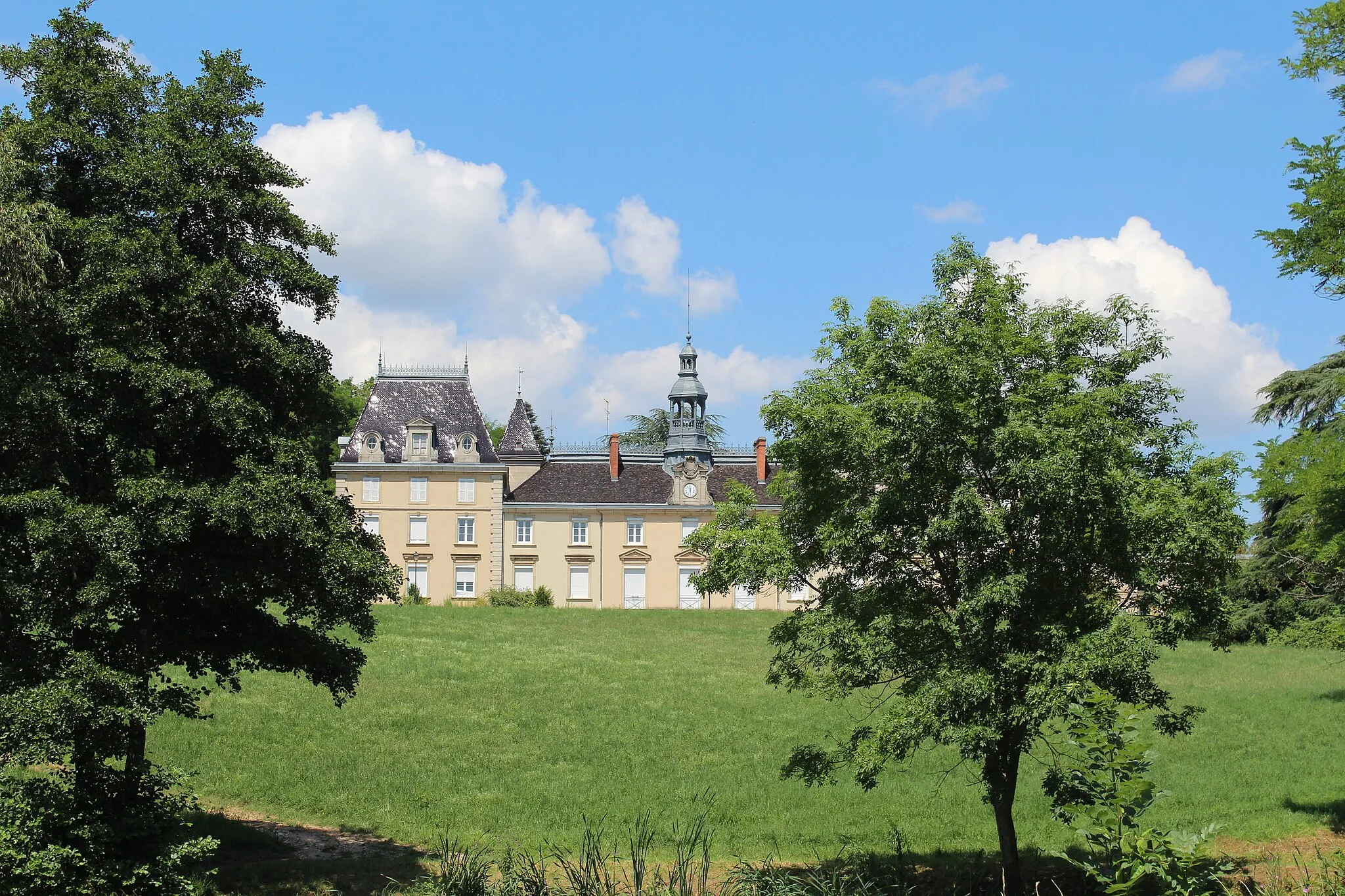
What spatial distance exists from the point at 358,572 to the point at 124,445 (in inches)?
129

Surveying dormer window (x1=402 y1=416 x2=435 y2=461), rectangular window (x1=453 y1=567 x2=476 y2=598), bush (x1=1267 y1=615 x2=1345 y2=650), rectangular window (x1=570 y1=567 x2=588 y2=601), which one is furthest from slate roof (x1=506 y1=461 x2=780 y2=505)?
bush (x1=1267 y1=615 x2=1345 y2=650)

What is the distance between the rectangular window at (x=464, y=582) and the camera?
58812 mm

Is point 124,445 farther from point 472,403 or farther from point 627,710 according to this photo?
point 472,403

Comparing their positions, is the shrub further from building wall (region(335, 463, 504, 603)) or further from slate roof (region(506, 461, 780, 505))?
building wall (region(335, 463, 504, 603))

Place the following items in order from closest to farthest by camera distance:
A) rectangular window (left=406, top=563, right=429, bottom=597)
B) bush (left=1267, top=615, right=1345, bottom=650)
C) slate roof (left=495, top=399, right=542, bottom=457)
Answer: bush (left=1267, top=615, right=1345, bottom=650), rectangular window (left=406, top=563, right=429, bottom=597), slate roof (left=495, top=399, right=542, bottom=457)

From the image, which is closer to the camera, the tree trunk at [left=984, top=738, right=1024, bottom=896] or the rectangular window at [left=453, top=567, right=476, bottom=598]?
the tree trunk at [left=984, top=738, right=1024, bottom=896]

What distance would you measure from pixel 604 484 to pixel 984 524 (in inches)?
1880

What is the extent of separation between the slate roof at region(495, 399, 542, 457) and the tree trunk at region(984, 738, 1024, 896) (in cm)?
4830

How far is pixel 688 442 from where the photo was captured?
6197 cm

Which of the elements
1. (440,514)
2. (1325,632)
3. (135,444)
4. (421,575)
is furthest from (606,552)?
(135,444)

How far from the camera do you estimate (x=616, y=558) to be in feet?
195

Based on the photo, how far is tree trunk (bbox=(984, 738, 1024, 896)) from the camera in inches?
604

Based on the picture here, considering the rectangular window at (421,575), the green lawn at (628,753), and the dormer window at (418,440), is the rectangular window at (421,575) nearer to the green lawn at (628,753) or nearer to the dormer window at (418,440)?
the dormer window at (418,440)

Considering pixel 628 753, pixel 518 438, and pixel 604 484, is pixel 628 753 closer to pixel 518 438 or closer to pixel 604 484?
pixel 604 484
